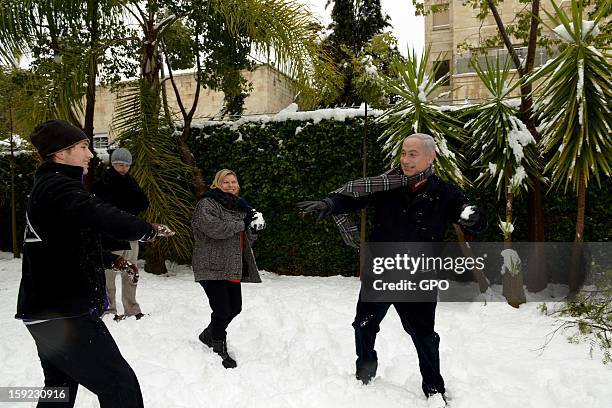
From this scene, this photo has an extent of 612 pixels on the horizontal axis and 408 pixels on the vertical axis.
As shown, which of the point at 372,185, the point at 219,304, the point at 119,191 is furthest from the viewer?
the point at 119,191

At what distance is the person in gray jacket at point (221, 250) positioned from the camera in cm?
378

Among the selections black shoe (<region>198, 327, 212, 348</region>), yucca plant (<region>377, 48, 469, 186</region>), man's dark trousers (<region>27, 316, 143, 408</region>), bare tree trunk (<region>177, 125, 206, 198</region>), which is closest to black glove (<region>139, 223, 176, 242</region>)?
man's dark trousers (<region>27, 316, 143, 408</region>)

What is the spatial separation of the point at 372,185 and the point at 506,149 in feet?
Answer: 9.25

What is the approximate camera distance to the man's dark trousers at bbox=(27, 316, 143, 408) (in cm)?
204

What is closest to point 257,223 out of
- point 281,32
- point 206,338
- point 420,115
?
point 206,338

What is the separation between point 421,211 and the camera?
304 centimetres

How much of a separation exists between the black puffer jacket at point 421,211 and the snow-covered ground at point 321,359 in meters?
1.14

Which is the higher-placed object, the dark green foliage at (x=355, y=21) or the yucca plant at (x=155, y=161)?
the dark green foliage at (x=355, y=21)

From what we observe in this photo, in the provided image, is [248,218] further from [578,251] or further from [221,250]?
[578,251]

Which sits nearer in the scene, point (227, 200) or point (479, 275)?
point (227, 200)

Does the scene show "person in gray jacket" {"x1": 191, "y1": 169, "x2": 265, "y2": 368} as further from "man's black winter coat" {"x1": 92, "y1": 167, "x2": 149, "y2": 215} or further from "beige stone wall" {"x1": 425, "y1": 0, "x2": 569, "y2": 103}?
"beige stone wall" {"x1": 425, "y1": 0, "x2": 569, "y2": 103}

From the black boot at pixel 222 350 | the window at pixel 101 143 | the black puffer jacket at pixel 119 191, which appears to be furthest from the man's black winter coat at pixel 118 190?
the window at pixel 101 143

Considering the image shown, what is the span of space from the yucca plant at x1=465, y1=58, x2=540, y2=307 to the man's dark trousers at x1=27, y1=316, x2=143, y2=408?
452 centimetres

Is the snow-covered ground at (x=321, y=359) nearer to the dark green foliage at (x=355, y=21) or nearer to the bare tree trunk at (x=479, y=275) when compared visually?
the bare tree trunk at (x=479, y=275)
